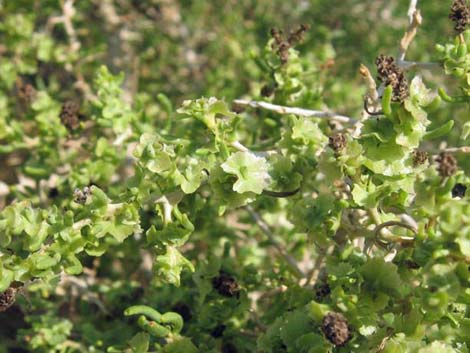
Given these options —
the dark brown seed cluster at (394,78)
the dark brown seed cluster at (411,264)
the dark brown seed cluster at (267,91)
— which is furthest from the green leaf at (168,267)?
the dark brown seed cluster at (267,91)

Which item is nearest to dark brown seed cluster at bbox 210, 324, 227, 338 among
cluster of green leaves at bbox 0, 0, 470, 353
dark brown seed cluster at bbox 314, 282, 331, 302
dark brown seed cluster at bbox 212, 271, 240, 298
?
cluster of green leaves at bbox 0, 0, 470, 353

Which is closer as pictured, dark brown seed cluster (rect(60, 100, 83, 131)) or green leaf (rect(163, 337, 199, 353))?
green leaf (rect(163, 337, 199, 353))

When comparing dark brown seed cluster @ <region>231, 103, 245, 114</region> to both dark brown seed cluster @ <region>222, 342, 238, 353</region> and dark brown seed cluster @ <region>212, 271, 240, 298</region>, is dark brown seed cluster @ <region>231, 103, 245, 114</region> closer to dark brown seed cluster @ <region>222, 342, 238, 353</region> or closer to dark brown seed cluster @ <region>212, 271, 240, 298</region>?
dark brown seed cluster @ <region>212, 271, 240, 298</region>

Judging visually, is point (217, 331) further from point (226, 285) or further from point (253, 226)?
point (253, 226)

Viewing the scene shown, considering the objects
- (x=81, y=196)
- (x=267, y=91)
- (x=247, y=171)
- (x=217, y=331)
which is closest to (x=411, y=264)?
(x=247, y=171)

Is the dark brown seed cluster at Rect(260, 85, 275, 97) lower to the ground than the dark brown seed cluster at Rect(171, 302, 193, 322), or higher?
higher

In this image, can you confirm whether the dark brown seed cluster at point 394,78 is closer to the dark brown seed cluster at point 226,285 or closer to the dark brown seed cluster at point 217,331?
the dark brown seed cluster at point 226,285

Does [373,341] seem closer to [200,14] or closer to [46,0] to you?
[46,0]
